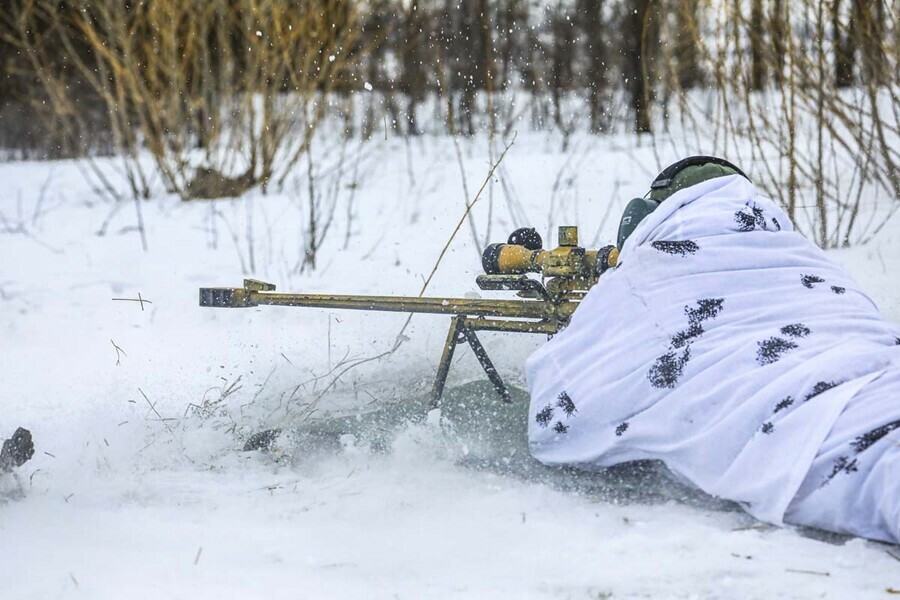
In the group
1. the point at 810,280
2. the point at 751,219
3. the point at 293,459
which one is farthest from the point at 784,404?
the point at 293,459

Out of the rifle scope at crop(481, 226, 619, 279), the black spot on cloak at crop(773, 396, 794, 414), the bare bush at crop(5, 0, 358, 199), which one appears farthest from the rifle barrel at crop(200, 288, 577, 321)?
the bare bush at crop(5, 0, 358, 199)

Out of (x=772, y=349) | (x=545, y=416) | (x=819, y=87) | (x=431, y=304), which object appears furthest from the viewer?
(x=819, y=87)

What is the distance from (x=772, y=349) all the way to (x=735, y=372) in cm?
11

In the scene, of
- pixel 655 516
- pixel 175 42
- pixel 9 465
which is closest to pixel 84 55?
pixel 175 42

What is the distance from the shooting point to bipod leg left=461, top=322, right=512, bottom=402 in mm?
3183

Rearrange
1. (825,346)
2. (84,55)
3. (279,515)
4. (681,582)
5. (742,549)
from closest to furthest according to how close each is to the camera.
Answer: (681,582), (742,549), (825,346), (279,515), (84,55)

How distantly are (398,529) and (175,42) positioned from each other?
232 inches

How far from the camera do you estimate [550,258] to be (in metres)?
2.87

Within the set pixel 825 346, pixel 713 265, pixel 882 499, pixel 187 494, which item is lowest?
pixel 187 494

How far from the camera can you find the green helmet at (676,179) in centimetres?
278

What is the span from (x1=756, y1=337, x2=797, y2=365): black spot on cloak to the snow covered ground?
0.38 metres

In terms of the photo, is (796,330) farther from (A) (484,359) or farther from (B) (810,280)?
(A) (484,359)

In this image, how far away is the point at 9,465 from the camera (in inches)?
106

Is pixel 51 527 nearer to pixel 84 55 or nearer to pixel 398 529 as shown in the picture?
pixel 398 529
